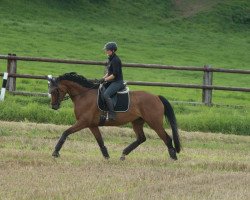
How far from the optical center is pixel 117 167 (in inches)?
507

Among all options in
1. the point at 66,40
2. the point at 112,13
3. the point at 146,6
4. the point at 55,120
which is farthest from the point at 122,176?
the point at 146,6

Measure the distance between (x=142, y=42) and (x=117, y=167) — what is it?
1225 inches

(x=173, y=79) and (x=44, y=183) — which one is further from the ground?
(x=44, y=183)

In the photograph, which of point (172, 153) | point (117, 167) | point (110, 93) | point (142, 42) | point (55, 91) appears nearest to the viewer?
point (117, 167)

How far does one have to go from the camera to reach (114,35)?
44.3 m

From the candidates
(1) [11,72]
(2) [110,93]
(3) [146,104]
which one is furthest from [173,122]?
(1) [11,72]

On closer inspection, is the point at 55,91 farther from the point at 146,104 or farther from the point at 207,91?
the point at 207,91

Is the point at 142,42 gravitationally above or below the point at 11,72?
below

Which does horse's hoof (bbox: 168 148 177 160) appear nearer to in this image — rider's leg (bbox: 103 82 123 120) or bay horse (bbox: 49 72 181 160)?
bay horse (bbox: 49 72 181 160)

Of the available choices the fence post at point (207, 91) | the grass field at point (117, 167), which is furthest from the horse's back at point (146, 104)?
the fence post at point (207, 91)

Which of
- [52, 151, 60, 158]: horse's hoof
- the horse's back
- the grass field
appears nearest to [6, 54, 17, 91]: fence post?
the grass field

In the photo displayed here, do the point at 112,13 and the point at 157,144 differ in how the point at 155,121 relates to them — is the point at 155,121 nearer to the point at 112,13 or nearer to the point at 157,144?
the point at 157,144

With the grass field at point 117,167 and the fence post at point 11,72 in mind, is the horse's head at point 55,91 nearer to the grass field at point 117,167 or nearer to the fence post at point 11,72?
the grass field at point 117,167

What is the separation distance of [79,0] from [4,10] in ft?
22.7
